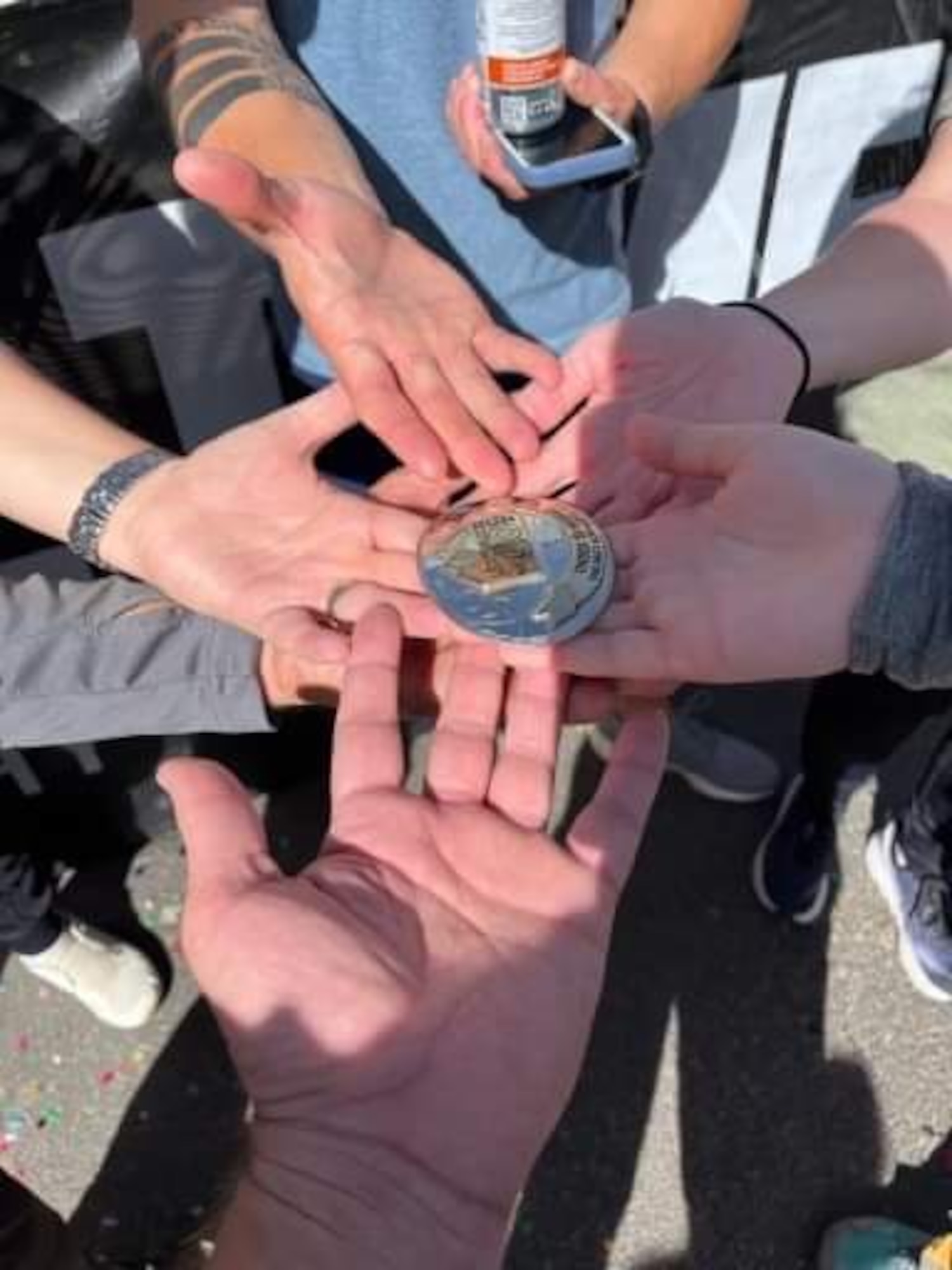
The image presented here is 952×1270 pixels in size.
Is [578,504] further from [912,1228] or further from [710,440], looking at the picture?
[912,1228]

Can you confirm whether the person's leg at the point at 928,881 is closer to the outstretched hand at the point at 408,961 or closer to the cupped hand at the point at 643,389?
the cupped hand at the point at 643,389

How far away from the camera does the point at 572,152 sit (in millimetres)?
1919

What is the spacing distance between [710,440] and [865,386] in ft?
2.50

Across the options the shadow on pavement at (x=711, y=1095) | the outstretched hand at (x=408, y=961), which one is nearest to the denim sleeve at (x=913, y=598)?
the outstretched hand at (x=408, y=961)

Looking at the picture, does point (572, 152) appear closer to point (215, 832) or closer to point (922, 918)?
point (215, 832)

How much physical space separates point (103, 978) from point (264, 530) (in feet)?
3.74

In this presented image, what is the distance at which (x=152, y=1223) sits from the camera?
7.21 ft

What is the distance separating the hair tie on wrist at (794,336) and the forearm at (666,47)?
435mm

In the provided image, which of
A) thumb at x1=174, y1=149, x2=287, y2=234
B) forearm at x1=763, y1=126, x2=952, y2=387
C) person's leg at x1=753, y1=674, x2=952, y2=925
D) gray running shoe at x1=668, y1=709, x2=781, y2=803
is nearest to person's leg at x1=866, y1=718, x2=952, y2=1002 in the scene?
person's leg at x1=753, y1=674, x2=952, y2=925

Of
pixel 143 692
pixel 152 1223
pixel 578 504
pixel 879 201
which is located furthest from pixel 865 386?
pixel 152 1223

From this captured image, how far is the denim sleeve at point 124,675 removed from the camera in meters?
1.86

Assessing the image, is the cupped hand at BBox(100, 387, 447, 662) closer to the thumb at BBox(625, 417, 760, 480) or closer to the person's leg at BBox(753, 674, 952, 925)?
the thumb at BBox(625, 417, 760, 480)

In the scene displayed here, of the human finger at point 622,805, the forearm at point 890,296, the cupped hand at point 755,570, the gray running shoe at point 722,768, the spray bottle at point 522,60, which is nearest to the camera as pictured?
the human finger at point 622,805

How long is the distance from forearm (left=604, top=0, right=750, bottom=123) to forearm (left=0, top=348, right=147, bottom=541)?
1127mm
